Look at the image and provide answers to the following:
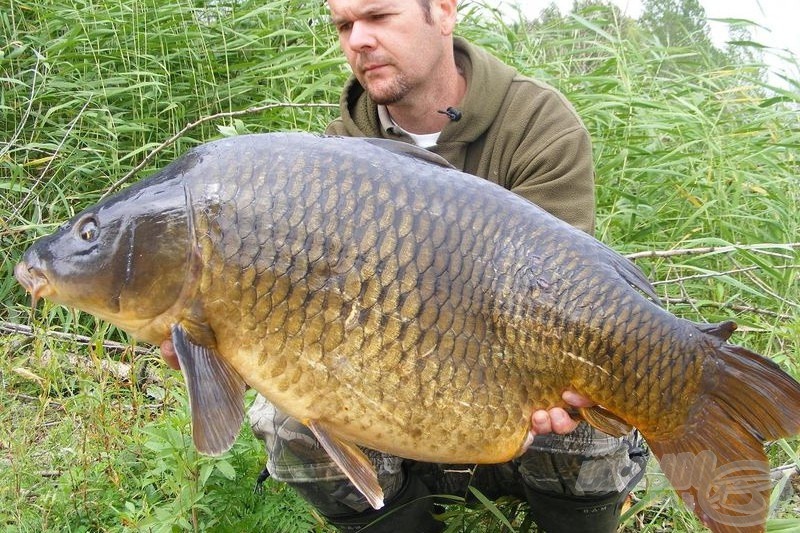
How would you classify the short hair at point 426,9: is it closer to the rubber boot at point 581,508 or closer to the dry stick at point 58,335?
the rubber boot at point 581,508

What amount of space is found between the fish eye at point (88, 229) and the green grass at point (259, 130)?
0.96 metres

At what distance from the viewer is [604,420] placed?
1699 mm

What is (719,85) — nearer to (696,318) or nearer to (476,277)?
(696,318)

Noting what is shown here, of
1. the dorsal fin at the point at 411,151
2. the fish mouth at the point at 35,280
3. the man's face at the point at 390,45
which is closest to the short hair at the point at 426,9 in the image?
the man's face at the point at 390,45

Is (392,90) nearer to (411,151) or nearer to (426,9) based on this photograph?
(426,9)

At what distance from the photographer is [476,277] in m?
1.62

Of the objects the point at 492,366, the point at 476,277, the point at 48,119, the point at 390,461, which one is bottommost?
the point at 48,119

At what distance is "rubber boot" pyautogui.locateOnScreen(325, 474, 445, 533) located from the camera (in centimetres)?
212

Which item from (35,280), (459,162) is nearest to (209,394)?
(35,280)

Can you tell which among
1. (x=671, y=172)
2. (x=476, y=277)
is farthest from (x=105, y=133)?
(x=476, y=277)

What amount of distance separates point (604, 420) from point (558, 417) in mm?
93

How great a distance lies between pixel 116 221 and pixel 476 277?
0.65 m

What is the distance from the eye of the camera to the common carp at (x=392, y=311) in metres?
1.59

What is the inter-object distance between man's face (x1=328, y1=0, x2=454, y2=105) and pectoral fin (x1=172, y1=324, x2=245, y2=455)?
1.01 metres
